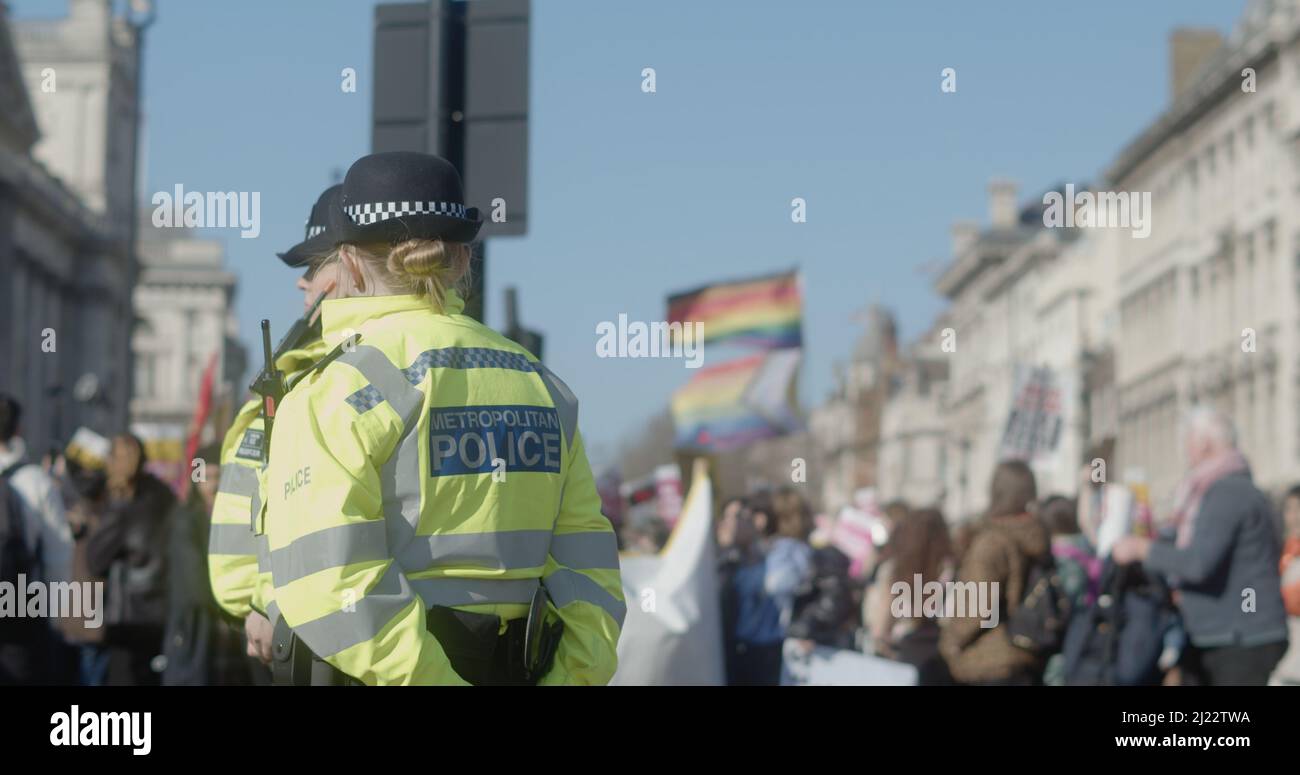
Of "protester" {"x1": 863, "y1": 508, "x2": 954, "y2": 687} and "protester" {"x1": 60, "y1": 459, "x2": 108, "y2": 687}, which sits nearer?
"protester" {"x1": 60, "y1": 459, "x2": 108, "y2": 687}

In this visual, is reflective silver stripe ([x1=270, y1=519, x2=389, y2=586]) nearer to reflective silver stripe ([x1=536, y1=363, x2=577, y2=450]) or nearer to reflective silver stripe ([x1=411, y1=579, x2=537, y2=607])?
reflective silver stripe ([x1=411, y1=579, x2=537, y2=607])

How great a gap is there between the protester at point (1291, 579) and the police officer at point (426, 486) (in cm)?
746

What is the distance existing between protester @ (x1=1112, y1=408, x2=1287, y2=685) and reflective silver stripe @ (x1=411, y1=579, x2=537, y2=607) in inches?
224

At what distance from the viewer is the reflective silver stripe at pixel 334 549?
3.55 m

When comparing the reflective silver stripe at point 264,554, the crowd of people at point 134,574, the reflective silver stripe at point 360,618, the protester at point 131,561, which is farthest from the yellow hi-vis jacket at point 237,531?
the protester at point 131,561

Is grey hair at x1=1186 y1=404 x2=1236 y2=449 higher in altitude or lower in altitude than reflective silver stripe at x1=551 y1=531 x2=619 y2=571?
higher

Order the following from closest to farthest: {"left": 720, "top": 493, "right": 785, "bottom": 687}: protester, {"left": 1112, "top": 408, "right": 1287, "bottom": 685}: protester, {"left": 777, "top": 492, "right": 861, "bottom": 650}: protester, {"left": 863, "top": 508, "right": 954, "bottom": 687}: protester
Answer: {"left": 1112, "top": 408, "right": 1287, "bottom": 685}: protester < {"left": 863, "top": 508, "right": 954, "bottom": 687}: protester < {"left": 720, "top": 493, "right": 785, "bottom": 687}: protester < {"left": 777, "top": 492, "right": 861, "bottom": 650}: protester

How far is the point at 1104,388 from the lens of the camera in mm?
72625

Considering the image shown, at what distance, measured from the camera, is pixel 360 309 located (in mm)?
3939

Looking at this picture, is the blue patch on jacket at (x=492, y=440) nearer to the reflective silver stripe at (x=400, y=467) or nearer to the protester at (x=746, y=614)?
the reflective silver stripe at (x=400, y=467)

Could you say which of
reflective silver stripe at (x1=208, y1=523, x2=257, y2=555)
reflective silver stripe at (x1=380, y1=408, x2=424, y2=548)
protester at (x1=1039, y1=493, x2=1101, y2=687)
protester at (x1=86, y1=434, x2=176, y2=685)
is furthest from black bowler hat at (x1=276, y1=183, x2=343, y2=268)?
protester at (x1=86, y1=434, x2=176, y2=685)

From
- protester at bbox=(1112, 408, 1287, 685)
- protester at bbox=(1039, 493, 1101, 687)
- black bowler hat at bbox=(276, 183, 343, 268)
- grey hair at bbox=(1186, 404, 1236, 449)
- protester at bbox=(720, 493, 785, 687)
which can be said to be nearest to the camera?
black bowler hat at bbox=(276, 183, 343, 268)

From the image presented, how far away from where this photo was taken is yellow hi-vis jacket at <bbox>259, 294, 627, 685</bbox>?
3.58 meters
